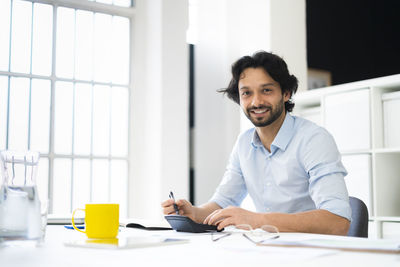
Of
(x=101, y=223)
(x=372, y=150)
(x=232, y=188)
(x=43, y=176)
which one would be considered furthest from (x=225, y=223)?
(x=43, y=176)

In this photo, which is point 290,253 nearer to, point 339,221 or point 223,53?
point 339,221

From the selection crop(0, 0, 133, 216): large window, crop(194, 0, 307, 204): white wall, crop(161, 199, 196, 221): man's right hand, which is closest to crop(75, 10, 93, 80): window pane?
crop(0, 0, 133, 216): large window

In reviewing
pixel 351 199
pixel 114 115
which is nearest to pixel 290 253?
pixel 351 199

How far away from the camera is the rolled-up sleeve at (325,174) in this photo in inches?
71.5

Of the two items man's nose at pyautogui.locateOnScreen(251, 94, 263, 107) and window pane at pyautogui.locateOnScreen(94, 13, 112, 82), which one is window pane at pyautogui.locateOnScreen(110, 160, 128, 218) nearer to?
window pane at pyautogui.locateOnScreen(94, 13, 112, 82)

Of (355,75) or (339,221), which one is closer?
(339,221)

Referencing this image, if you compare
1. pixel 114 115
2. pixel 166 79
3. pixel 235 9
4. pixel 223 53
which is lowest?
pixel 114 115

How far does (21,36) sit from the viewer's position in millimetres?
3293

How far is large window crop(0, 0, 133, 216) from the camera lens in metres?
Answer: 3.25

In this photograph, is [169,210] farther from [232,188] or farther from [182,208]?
[232,188]

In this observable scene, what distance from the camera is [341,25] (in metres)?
3.90

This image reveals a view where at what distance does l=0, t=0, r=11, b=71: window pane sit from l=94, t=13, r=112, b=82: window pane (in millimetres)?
610

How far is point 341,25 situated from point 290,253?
3294 mm

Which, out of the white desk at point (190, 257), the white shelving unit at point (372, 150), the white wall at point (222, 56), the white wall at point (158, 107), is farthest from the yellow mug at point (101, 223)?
the white wall at point (222, 56)
